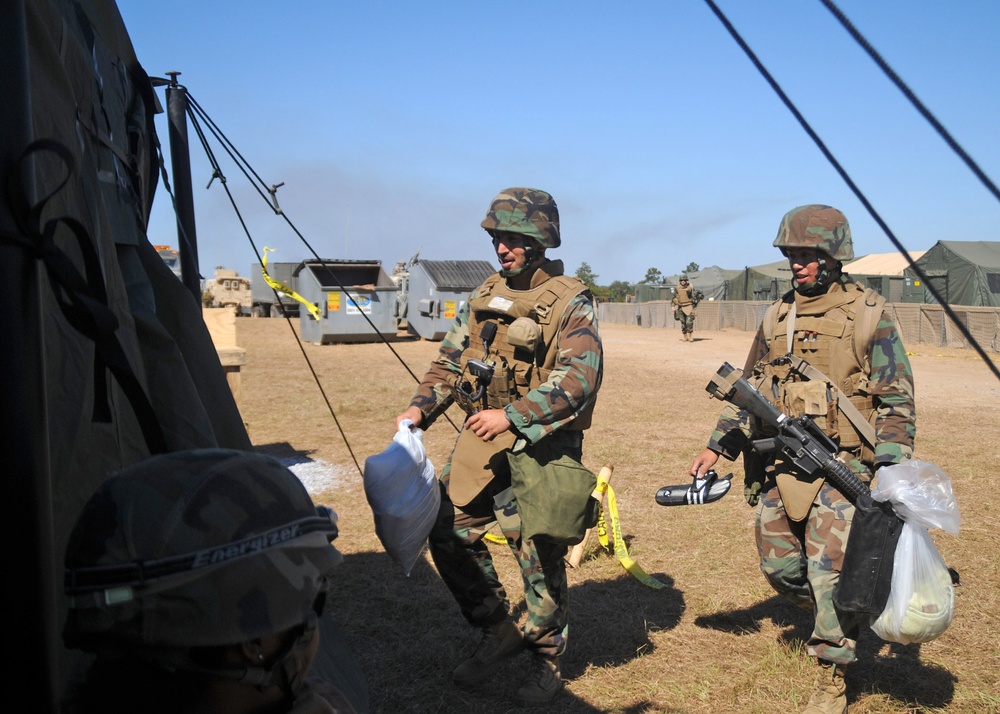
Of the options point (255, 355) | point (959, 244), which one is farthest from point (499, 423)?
point (959, 244)

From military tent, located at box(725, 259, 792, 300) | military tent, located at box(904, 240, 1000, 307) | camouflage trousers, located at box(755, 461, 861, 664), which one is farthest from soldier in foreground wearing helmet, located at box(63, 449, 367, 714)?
military tent, located at box(725, 259, 792, 300)

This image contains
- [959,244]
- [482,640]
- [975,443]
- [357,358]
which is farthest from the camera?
[959,244]

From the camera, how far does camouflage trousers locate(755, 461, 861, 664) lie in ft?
11.4

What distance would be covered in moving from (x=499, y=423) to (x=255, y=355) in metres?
15.8

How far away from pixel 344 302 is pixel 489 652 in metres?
16.2

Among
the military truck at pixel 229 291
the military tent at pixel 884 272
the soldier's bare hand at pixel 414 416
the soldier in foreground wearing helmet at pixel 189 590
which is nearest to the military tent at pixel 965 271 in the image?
the military tent at pixel 884 272

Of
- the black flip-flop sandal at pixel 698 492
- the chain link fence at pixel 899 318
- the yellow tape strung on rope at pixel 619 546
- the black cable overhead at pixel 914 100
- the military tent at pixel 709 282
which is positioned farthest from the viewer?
the military tent at pixel 709 282

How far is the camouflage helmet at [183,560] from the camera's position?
119 centimetres

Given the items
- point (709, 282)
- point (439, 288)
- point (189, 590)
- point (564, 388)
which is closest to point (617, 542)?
point (564, 388)

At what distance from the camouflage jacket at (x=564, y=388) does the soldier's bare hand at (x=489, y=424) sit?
0.04 m

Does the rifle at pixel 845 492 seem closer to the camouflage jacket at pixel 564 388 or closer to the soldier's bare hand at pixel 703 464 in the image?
the soldier's bare hand at pixel 703 464

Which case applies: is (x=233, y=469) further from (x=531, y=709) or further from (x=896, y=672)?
(x=896, y=672)

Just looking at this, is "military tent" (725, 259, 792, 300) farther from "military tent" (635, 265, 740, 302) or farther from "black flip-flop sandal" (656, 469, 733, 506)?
"black flip-flop sandal" (656, 469, 733, 506)

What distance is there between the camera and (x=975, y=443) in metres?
9.31
